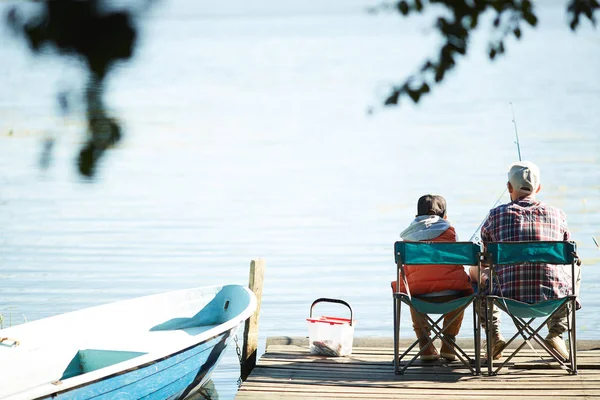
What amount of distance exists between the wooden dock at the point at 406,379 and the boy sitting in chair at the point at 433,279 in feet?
0.63

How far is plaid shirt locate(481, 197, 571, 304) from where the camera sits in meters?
4.77

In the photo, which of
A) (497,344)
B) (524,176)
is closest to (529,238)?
(524,176)

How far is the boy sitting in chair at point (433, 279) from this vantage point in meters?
4.93

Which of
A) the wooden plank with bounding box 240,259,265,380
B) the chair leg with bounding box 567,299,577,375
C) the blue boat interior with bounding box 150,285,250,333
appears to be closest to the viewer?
the chair leg with bounding box 567,299,577,375

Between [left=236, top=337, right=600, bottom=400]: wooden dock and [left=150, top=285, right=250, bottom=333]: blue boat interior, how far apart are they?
83cm

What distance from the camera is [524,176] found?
4.86 meters

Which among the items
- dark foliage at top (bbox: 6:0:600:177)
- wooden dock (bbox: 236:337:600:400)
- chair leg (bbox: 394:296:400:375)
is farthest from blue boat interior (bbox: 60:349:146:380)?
dark foliage at top (bbox: 6:0:600:177)

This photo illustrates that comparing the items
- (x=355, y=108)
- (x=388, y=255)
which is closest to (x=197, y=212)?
(x=388, y=255)

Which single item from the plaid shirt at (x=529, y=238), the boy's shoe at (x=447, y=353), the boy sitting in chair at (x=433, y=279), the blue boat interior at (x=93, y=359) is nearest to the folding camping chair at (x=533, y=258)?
the plaid shirt at (x=529, y=238)

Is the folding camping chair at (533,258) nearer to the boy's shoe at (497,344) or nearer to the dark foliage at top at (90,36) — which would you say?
the boy's shoe at (497,344)

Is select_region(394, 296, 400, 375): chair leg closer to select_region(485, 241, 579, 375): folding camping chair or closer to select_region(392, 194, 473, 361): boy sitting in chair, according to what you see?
select_region(392, 194, 473, 361): boy sitting in chair

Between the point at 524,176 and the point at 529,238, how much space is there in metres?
0.32

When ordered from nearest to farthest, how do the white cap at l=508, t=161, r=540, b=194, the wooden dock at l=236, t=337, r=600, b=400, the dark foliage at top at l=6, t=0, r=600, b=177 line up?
the dark foliage at top at l=6, t=0, r=600, b=177 < the wooden dock at l=236, t=337, r=600, b=400 < the white cap at l=508, t=161, r=540, b=194

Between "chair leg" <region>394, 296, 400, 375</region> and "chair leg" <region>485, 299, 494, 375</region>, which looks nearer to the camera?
"chair leg" <region>485, 299, 494, 375</region>
